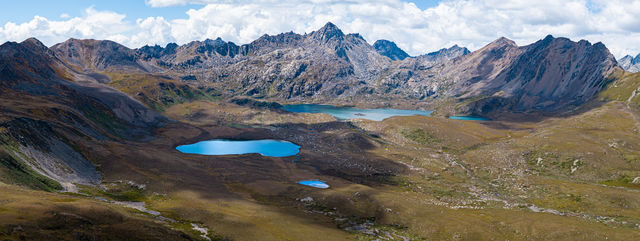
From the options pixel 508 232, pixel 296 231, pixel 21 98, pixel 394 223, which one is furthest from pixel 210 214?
pixel 21 98

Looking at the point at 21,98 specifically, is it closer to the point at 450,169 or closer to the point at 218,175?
the point at 218,175

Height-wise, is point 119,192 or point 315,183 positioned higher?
point 119,192

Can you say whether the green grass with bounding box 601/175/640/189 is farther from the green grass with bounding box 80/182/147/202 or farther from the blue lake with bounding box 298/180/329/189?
the green grass with bounding box 80/182/147/202

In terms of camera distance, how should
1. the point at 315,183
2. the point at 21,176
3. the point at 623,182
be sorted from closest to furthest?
the point at 21,176, the point at 315,183, the point at 623,182

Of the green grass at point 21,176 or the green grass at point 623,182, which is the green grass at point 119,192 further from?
the green grass at point 623,182

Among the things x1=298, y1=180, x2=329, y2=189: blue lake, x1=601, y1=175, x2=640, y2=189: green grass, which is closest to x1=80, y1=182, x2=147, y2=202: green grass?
x1=298, y1=180, x2=329, y2=189: blue lake

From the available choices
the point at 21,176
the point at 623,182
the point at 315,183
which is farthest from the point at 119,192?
the point at 623,182

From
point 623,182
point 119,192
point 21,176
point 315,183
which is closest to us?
point 21,176

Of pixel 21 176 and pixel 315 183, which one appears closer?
pixel 21 176

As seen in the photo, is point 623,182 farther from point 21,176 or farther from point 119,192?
point 21,176

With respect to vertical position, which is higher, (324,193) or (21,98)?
(21,98)

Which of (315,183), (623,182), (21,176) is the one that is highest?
(21,176)
